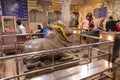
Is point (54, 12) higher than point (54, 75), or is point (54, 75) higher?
point (54, 12)

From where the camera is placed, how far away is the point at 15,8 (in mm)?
7227

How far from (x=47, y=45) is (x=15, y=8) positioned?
561 centimetres

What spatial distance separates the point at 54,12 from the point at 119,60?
12.3 meters

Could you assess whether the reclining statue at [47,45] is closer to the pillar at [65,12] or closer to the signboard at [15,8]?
the pillar at [65,12]

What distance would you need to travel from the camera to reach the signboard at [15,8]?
692cm

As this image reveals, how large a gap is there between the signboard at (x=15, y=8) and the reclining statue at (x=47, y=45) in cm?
518

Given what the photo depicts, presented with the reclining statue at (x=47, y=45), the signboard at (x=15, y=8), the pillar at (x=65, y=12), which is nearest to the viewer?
the reclining statue at (x=47, y=45)

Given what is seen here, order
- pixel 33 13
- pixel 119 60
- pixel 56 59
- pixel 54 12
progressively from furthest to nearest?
pixel 54 12 → pixel 33 13 → pixel 56 59 → pixel 119 60

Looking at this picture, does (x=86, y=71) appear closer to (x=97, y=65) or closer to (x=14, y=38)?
(x=97, y=65)

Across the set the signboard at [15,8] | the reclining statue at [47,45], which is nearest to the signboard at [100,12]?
the signboard at [15,8]

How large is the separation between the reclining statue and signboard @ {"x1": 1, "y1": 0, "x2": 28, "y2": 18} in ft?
17.0

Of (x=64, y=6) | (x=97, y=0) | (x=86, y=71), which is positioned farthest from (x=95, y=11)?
(x=86, y=71)

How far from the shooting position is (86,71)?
2066 mm

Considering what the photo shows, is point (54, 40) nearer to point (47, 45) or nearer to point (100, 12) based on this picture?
point (47, 45)
